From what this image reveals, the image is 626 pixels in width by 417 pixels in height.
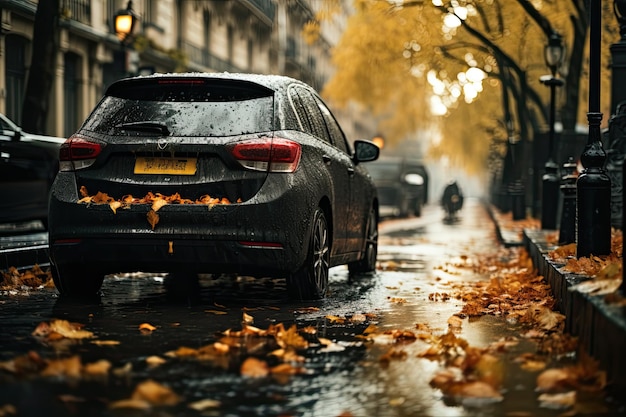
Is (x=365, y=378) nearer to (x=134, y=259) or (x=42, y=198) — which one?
(x=134, y=259)

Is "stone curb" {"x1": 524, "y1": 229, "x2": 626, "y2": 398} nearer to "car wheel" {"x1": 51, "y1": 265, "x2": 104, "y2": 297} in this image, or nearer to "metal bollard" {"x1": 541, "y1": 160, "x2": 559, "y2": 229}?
"car wheel" {"x1": 51, "y1": 265, "x2": 104, "y2": 297}

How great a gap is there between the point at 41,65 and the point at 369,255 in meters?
7.38

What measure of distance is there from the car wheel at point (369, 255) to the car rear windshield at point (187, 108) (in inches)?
135

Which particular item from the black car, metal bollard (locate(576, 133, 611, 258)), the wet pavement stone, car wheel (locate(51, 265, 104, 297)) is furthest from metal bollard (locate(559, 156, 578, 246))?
car wheel (locate(51, 265, 104, 297))

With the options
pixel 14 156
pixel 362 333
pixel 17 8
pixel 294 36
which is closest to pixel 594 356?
pixel 362 333

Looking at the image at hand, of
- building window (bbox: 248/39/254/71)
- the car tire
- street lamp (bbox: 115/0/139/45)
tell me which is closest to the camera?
street lamp (bbox: 115/0/139/45)

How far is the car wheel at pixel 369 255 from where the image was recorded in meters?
11.1

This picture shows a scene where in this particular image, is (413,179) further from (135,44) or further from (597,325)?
(597,325)

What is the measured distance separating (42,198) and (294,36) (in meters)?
39.3

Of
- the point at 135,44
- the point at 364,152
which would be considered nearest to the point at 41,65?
the point at 364,152

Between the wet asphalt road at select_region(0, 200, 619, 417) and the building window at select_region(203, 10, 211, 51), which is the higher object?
the building window at select_region(203, 10, 211, 51)

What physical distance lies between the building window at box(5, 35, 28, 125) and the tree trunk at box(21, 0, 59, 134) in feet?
26.5

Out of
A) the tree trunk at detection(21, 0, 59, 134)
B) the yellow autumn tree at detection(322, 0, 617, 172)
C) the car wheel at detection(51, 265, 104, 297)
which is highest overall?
the yellow autumn tree at detection(322, 0, 617, 172)

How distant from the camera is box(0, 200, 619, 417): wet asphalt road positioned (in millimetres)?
4445
